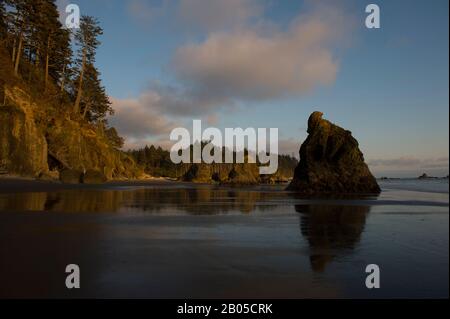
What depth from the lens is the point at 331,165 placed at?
4156 centimetres

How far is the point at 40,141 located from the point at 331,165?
113 ft

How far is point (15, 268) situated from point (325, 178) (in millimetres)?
37586

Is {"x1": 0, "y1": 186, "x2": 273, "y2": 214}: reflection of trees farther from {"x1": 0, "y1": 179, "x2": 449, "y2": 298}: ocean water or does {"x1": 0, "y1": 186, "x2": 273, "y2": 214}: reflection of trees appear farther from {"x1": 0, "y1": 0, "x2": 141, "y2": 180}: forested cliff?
{"x1": 0, "y1": 0, "x2": 141, "y2": 180}: forested cliff

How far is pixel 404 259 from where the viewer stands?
299 inches

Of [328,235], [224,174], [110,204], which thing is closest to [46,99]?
[110,204]

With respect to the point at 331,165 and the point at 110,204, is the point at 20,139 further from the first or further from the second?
the point at 331,165

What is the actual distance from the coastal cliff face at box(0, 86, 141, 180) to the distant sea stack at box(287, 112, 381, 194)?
30.6 meters

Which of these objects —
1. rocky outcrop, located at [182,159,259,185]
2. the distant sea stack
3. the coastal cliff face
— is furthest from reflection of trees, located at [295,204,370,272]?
rocky outcrop, located at [182,159,259,185]

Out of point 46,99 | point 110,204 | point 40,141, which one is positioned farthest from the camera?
point 46,99

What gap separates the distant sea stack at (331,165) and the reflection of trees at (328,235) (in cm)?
2539

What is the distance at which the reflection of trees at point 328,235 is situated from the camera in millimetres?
7898

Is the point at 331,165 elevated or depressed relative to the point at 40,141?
depressed
